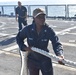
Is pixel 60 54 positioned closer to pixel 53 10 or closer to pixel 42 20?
pixel 42 20

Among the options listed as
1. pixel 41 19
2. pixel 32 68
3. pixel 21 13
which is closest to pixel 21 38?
pixel 32 68

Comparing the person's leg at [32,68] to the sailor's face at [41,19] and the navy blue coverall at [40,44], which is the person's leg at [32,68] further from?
the sailor's face at [41,19]

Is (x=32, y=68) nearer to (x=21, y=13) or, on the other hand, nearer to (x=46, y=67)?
(x=46, y=67)

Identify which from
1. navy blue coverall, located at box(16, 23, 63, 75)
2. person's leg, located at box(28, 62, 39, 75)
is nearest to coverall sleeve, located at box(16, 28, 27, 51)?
navy blue coverall, located at box(16, 23, 63, 75)

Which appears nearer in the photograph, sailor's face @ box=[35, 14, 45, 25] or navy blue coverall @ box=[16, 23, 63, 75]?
sailor's face @ box=[35, 14, 45, 25]

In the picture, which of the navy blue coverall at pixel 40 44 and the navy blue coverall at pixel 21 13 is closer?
the navy blue coverall at pixel 40 44

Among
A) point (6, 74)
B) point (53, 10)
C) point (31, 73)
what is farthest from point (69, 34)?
point (53, 10)

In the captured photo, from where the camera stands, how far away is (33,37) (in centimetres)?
515

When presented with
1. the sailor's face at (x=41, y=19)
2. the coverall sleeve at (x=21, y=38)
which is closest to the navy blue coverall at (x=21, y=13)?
the coverall sleeve at (x=21, y=38)

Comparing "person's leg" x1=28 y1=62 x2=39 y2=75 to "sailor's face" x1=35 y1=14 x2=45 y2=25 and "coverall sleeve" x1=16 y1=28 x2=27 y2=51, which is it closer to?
"coverall sleeve" x1=16 y1=28 x2=27 y2=51

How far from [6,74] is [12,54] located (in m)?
2.76

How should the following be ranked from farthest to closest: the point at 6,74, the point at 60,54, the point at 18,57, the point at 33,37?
the point at 18,57 < the point at 6,74 < the point at 33,37 < the point at 60,54

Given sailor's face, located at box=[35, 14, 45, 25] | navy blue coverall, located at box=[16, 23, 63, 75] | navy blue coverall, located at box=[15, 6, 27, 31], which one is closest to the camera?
sailor's face, located at box=[35, 14, 45, 25]

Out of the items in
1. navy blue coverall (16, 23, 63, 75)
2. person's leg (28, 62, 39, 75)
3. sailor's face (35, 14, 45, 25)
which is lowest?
person's leg (28, 62, 39, 75)
